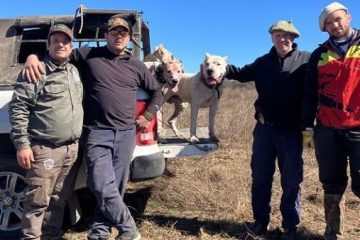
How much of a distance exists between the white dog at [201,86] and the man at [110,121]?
198cm

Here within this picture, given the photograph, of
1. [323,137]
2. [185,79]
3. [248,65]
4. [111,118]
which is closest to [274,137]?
[323,137]

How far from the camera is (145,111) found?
442 centimetres

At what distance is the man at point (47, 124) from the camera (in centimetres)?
369

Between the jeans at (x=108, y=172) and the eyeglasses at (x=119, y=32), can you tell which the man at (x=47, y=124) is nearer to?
the jeans at (x=108, y=172)

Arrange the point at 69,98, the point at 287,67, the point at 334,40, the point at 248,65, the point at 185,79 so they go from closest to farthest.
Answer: the point at 69,98 → the point at 334,40 → the point at 287,67 → the point at 248,65 → the point at 185,79

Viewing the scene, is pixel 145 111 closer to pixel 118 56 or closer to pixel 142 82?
pixel 142 82

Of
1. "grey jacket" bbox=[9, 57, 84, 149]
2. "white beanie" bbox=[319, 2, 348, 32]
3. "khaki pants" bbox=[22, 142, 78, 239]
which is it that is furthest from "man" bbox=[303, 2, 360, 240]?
→ "khaki pants" bbox=[22, 142, 78, 239]

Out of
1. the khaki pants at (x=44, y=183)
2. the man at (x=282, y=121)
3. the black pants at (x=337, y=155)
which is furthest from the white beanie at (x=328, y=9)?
the khaki pants at (x=44, y=183)

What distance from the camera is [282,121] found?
4.49 metres

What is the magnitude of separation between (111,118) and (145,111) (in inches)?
17.6

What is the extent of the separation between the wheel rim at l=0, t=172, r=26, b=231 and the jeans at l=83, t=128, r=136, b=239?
0.77 metres

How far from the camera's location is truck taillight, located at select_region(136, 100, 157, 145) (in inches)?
175

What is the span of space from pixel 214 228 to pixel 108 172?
1.51 metres

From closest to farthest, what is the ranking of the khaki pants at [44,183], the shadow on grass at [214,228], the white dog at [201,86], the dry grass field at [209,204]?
the khaki pants at [44,183], the shadow on grass at [214,228], the dry grass field at [209,204], the white dog at [201,86]
